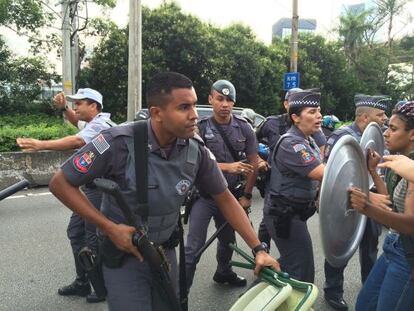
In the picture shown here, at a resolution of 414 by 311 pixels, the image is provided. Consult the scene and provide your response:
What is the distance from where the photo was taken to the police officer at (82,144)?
3.36 m

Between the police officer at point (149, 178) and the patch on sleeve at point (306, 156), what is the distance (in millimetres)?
831

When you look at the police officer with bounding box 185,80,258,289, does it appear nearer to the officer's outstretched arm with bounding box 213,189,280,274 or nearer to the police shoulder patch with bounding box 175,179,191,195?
the officer's outstretched arm with bounding box 213,189,280,274

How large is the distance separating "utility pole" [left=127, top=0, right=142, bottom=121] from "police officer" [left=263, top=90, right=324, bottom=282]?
762 centimetres

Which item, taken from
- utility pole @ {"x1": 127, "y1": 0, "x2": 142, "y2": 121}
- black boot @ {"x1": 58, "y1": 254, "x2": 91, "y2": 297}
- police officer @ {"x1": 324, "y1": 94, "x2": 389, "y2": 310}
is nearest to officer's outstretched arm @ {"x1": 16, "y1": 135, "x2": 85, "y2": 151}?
black boot @ {"x1": 58, "y1": 254, "x2": 91, "y2": 297}

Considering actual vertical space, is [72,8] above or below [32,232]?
above

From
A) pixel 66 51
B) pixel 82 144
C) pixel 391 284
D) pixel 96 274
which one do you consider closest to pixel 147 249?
pixel 96 274

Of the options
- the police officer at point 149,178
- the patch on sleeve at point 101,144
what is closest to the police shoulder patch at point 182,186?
the police officer at point 149,178

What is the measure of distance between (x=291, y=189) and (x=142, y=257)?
4.53 ft

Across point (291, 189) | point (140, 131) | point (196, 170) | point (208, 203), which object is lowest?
point (208, 203)

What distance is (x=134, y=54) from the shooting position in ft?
33.7

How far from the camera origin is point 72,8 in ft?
43.2

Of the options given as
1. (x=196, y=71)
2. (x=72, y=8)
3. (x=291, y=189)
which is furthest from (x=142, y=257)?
(x=196, y=71)

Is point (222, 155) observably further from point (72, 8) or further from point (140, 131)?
point (72, 8)

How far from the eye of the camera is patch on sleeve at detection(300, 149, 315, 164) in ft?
9.55
